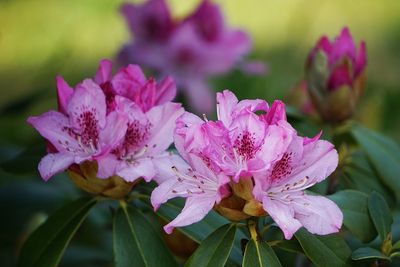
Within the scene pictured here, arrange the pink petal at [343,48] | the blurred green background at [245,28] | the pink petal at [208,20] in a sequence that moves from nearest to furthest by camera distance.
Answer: the pink petal at [343,48] → the pink petal at [208,20] → the blurred green background at [245,28]

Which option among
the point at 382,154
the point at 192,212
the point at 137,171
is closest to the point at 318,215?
the point at 192,212

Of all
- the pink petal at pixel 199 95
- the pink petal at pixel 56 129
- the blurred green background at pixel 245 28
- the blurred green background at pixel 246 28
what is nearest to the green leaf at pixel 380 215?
the pink petal at pixel 56 129

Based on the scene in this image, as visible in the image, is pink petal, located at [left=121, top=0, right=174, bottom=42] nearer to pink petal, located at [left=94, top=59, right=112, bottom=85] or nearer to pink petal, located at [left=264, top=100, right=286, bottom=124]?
pink petal, located at [left=94, top=59, right=112, bottom=85]

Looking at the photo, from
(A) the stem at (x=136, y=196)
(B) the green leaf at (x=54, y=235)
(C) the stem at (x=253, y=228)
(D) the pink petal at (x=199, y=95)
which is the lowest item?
(D) the pink petal at (x=199, y=95)

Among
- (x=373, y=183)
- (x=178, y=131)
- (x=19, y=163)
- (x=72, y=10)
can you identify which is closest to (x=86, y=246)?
(x=19, y=163)

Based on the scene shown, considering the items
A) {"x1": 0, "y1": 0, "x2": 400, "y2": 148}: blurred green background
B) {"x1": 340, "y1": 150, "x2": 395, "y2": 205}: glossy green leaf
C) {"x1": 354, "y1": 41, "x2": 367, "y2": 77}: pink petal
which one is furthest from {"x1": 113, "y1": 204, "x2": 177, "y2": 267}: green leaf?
Result: {"x1": 0, "y1": 0, "x2": 400, "y2": 148}: blurred green background

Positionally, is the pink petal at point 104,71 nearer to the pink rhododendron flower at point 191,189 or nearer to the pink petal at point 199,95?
the pink rhododendron flower at point 191,189

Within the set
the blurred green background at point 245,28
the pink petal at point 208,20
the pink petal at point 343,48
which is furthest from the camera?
the blurred green background at point 245,28
